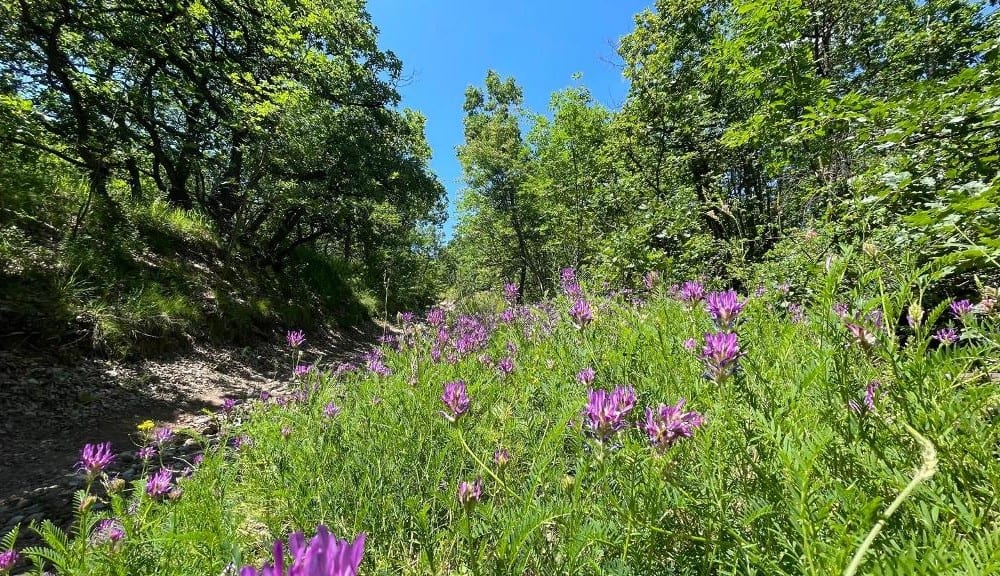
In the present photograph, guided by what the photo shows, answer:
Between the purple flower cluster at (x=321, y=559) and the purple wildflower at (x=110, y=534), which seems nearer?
the purple flower cluster at (x=321, y=559)

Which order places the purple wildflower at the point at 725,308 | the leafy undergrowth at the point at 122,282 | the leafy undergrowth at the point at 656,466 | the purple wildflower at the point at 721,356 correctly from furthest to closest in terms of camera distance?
1. the leafy undergrowth at the point at 122,282
2. the purple wildflower at the point at 725,308
3. the purple wildflower at the point at 721,356
4. the leafy undergrowth at the point at 656,466

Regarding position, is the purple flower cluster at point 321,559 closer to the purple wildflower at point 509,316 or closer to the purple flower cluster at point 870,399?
the purple flower cluster at point 870,399

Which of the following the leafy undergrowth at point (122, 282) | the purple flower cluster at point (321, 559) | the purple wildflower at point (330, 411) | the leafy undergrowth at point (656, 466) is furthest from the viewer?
the leafy undergrowth at point (122, 282)

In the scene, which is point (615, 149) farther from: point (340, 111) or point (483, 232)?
point (483, 232)

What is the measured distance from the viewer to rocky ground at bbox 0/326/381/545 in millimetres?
3191

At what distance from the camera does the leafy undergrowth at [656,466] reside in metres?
0.95

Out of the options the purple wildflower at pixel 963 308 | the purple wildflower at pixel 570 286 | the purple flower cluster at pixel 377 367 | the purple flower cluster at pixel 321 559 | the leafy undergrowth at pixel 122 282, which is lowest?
the purple flower cluster at pixel 377 367

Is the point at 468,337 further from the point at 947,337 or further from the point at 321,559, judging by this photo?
the point at 321,559

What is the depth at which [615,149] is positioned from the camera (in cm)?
910

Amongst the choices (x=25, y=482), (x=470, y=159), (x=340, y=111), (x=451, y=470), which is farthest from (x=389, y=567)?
(x=470, y=159)

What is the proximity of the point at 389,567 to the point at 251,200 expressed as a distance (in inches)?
482

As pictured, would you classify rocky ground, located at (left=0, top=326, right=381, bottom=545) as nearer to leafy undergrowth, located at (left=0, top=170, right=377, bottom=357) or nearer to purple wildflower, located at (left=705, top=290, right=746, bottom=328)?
leafy undergrowth, located at (left=0, top=170, right=377, bottom=357)

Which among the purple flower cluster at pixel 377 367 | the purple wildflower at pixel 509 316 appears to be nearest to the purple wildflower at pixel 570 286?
the purple wildflower at pixel 509 316

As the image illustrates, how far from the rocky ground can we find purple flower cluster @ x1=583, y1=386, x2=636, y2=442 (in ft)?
8.48
